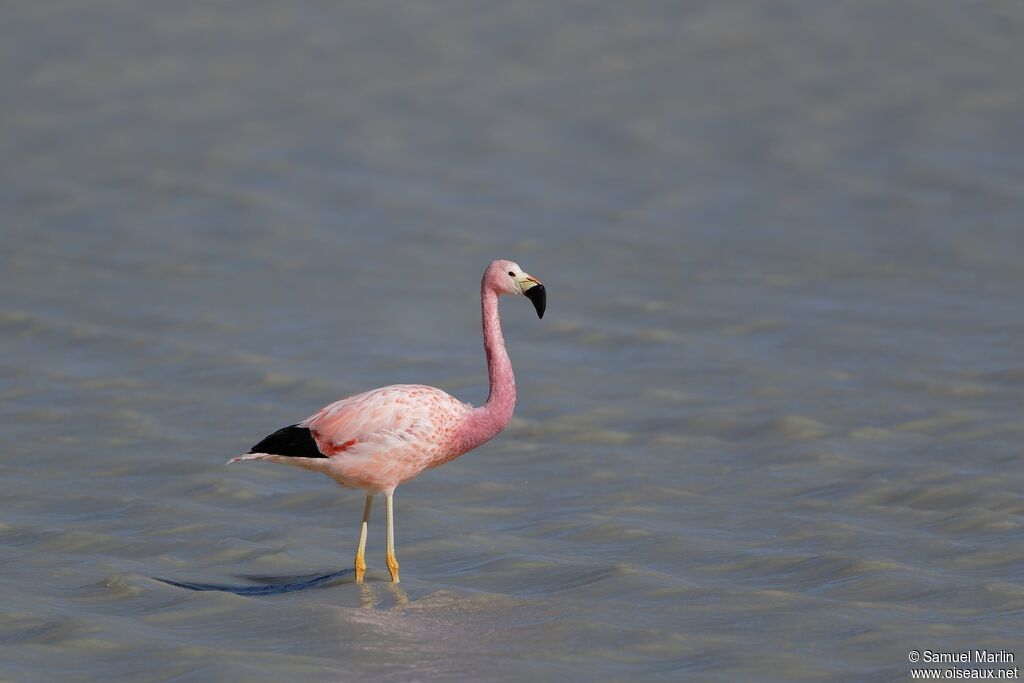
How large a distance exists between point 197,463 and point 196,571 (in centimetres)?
175

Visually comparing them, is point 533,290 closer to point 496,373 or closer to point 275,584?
point 496,373

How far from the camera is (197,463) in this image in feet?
30.3

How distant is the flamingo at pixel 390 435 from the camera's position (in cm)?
730

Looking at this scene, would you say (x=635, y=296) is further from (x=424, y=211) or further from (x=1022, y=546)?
(x=1022, y=546)

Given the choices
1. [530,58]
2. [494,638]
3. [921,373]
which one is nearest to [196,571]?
[494,638]

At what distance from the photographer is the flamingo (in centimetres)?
730

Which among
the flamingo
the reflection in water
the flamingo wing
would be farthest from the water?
the flamingo wing

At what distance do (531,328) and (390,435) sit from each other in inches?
185

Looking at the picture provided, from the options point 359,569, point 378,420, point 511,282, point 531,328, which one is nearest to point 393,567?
point 359,569

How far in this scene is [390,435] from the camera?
7316mm

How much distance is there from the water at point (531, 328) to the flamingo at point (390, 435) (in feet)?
1.63

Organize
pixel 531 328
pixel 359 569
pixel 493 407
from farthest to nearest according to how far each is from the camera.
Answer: pixel 531 328
pixel 493 407
pixel 359 569

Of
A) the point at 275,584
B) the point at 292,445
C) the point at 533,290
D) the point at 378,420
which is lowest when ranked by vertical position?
the point at 275,584

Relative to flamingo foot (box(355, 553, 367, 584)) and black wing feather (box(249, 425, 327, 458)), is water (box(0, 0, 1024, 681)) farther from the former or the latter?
black wing feather (box(249, 425, 327, 458))
